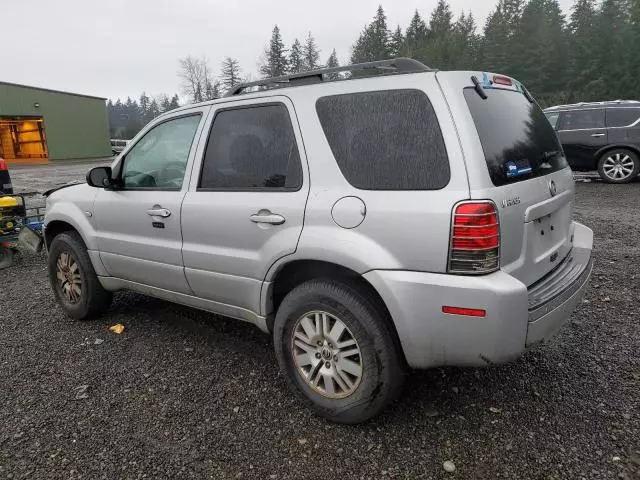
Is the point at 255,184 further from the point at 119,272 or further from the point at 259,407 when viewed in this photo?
the point at 119,272

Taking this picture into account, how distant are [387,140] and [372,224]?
0.45 metres

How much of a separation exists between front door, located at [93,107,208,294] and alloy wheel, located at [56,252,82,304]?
51cm

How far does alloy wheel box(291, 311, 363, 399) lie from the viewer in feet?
8.48

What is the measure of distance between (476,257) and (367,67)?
126cm

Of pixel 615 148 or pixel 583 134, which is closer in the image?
pixel 615 148

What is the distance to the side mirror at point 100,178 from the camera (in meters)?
3.73

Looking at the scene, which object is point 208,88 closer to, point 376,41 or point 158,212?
point 376,41

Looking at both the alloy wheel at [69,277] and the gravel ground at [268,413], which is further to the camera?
the alloy wheel at [69,277]

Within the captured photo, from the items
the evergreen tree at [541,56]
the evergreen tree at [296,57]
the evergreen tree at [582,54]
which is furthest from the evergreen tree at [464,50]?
the evergreen tree at [296,57]

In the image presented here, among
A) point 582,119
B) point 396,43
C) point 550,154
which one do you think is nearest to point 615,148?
point 582,119

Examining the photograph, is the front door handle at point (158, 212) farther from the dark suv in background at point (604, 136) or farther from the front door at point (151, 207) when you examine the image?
the dark suv in background at point (604, 136)

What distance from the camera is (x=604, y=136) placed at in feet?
34.9

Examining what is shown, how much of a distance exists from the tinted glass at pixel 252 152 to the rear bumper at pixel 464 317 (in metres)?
0.88

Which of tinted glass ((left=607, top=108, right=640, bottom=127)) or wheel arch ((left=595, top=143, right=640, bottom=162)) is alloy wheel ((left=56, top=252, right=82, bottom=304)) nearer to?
wheel arch ((left=595, top=143, right=640, bottom=162))
